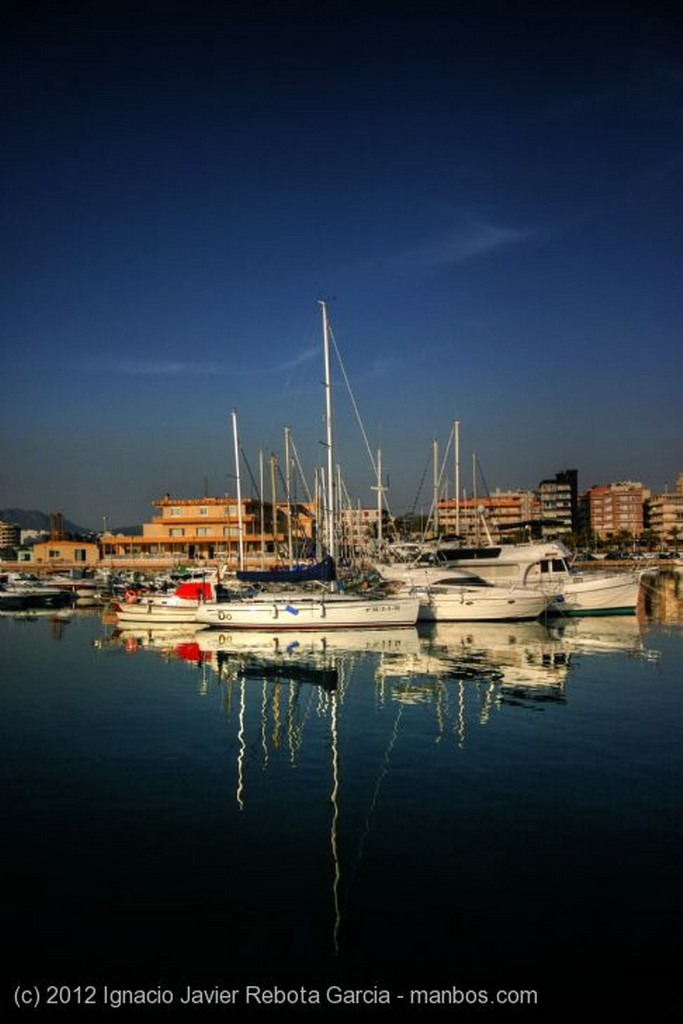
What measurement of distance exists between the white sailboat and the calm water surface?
33.2 ft

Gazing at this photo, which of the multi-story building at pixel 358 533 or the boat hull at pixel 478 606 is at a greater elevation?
the multi-story building at pixel 358 533

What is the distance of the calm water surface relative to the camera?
740 cm

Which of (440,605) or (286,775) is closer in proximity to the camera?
(286,775)

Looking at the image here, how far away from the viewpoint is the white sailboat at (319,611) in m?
31.8

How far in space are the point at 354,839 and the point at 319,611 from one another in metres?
21.4

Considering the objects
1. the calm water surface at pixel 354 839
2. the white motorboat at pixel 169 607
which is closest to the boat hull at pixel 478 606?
the white motorboat at pixel 169 607

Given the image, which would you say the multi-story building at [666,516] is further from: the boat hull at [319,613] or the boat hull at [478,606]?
the boat hull at [319,613]

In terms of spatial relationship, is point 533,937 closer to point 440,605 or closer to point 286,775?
point 286,775

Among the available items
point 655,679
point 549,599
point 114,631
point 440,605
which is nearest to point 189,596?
point 114,631

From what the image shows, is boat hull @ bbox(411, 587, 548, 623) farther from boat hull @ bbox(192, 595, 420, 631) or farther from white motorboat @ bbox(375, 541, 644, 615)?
boat hull @ bbox(192, 595, 420, 631)

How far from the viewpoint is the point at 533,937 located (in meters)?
7.79

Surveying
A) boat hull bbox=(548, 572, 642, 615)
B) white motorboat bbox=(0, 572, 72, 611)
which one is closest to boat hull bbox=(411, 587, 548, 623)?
boat hull bbox=(548, 572, 642, 615)

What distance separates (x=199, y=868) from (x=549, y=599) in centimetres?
3058

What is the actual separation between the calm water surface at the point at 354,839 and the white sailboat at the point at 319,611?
10.1m
